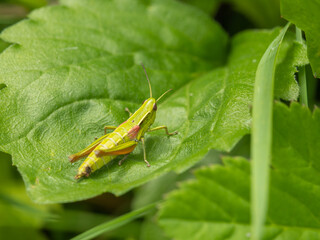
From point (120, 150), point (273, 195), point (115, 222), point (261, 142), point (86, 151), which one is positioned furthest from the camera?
point (120, 150)

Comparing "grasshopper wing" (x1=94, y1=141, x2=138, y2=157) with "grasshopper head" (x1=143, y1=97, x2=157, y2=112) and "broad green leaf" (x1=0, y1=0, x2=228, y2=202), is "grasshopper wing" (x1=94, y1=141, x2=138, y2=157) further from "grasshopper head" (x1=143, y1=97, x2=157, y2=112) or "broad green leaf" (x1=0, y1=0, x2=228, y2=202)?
"grasshopper head" (x1=143, y1=97, x2=157, y2=112)

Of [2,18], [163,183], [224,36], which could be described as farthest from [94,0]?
[163,183]

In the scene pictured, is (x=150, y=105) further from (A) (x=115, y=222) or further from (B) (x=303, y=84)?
(B) (x=303, y=84)

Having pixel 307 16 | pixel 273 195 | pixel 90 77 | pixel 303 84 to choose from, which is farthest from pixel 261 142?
pixel 90 77

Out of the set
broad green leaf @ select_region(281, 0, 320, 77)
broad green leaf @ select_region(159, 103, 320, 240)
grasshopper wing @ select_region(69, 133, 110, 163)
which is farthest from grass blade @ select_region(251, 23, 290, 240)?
grasshopper wing @ select_region(69, 133, 110, 163)

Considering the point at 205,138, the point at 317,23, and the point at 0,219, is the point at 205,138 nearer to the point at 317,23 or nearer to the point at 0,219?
the point at 317,23

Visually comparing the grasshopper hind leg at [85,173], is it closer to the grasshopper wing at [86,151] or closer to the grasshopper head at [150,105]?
the grasshopper wing at [86,151]
